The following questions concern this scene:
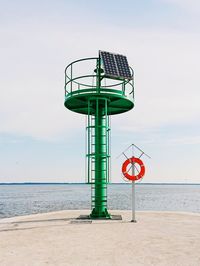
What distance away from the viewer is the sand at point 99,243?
25.5ft

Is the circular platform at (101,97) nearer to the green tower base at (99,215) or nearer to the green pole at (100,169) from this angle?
the green pole at (100,169)

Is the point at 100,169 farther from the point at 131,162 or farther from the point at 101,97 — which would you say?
the point at 101,97

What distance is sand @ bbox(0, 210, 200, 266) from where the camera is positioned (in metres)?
7.77

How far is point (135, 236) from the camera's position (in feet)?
35.3

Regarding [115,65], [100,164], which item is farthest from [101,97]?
[100,164]

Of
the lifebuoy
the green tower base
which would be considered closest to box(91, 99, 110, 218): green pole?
the green tower base

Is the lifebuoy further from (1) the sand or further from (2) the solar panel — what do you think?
(2) the solar panel

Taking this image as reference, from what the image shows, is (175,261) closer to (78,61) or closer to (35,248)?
(35,248)

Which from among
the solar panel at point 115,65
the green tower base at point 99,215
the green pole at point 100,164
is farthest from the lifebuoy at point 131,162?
the solar panel at point 115,65

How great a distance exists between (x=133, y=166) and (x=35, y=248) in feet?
22.9

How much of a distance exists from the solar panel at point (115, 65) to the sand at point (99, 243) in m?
6.90

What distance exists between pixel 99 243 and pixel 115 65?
930cm

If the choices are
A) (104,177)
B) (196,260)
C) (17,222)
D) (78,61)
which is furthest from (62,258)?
(78,61)

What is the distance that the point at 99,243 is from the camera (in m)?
9.65
